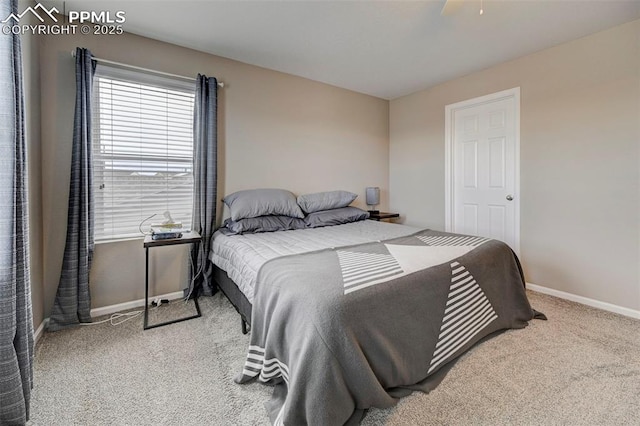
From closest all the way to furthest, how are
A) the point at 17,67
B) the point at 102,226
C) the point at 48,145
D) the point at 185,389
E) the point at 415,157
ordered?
1. the point at 17,67
2. the point at 185,389
3. the point at 48,145
4. the point at 102,226
5. the point at 415,157

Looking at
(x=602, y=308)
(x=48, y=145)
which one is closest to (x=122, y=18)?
(x=48, y=145)

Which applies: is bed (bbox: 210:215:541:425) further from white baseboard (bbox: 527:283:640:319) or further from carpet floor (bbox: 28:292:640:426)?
white baseboard (bbox: 527:283:640:319)

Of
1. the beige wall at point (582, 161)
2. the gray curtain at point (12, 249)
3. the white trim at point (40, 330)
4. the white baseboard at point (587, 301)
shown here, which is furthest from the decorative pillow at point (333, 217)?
the white trim at point (40, 330)

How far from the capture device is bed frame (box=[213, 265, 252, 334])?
6.10 ft

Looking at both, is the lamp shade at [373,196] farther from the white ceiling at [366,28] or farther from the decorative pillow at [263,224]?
the white ceiling at [366,28]

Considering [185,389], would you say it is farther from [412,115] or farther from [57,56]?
[412,115]

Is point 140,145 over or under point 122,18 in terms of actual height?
under

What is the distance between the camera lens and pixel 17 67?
1.28 meters

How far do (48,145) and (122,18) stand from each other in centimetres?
115

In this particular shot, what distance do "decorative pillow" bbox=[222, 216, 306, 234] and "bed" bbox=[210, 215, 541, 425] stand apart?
0.30 m

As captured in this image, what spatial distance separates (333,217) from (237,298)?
139cm

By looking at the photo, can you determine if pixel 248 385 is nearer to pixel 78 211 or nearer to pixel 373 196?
pixel 78 211

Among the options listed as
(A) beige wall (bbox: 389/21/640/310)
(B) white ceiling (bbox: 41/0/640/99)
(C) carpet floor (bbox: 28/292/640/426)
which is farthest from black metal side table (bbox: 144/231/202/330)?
(A) beige wall (bbox: 389/21/640/310)

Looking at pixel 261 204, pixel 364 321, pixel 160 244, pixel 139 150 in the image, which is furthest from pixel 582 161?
pixel 139 150
